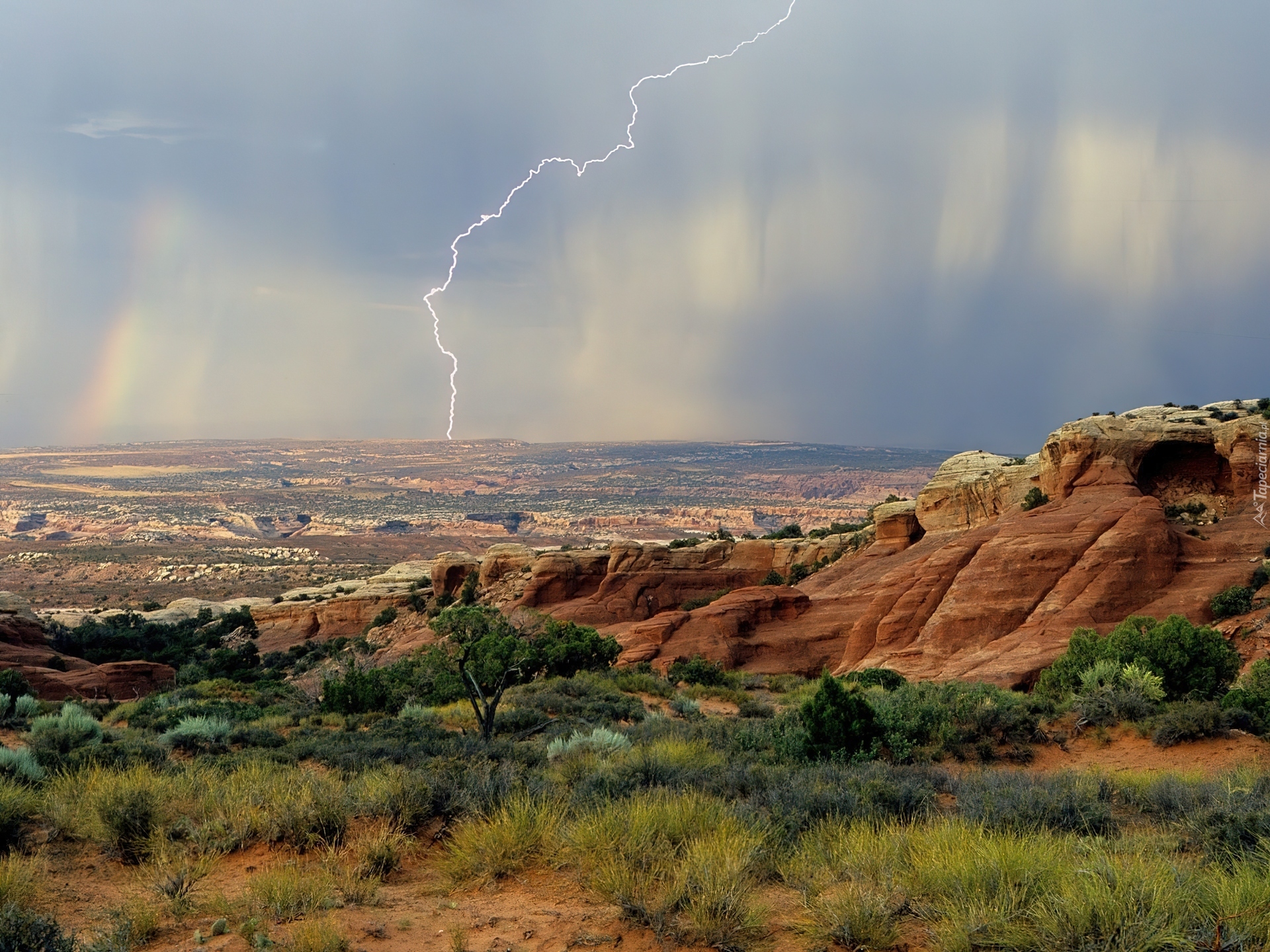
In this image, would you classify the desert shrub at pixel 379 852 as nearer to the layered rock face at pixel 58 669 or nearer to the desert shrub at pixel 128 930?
the desert shrub at pixel 128 930

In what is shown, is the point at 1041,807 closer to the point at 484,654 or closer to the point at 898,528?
the point at 484,654

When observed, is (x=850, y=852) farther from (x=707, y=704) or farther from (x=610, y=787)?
(x=707, y=704)

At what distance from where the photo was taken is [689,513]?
5522 inches

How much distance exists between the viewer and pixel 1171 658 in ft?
53.1

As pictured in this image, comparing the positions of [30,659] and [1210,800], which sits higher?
[1210,800]

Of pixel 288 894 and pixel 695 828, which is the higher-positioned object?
pixel 695 828

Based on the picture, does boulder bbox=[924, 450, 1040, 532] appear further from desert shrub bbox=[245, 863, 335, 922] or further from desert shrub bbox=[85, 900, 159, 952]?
desert shrub bbox=[85, 900, 159, 952]

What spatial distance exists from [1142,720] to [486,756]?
11294mm

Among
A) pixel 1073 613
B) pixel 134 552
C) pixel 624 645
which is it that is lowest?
pixel 134 552

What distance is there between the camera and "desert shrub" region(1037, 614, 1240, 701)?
16047mm

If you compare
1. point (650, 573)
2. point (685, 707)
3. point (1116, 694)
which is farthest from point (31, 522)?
point (1116, 694)

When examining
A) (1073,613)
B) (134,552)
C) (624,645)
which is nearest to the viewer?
(1073,613)

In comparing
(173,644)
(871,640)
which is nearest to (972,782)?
(871,640)

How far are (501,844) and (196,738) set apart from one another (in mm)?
7403
